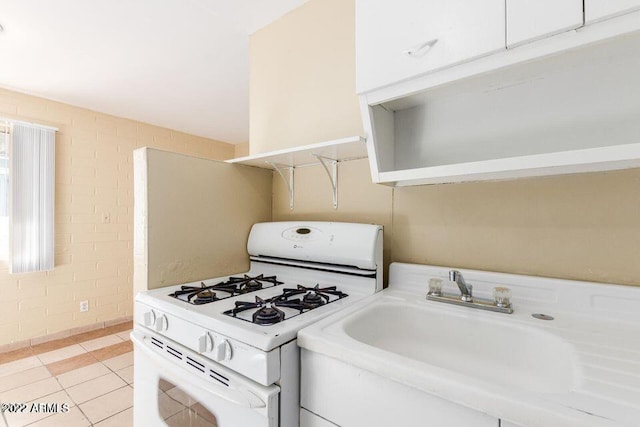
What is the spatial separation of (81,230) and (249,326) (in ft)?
10.8

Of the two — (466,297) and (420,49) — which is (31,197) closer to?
(420,49)

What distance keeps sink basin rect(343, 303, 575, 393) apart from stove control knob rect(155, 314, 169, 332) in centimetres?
71

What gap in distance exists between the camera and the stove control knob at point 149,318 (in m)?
1.19

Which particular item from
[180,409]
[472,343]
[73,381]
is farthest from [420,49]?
[73,381]

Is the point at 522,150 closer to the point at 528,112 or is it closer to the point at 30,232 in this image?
the point at 528,112

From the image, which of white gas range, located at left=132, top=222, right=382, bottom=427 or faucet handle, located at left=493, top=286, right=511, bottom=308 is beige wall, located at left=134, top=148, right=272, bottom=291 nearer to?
white gas range, located at left=132, top=222, right=382, bottom=427

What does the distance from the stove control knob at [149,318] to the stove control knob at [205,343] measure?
1.15ft

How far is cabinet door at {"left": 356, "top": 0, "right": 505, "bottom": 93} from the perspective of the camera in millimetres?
811

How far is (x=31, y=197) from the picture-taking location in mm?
2801

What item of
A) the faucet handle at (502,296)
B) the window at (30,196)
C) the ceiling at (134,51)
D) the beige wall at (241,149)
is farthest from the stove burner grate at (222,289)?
the beige wall at (241,149)

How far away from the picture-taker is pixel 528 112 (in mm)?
996

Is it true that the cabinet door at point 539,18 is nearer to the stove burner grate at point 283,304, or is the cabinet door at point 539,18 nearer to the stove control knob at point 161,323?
the stove burner grate at point 283,304

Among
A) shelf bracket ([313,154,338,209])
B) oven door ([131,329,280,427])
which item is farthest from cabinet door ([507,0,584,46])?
oven door ([131,329,280,427])

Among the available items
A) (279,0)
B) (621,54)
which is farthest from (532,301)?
(279,0)
